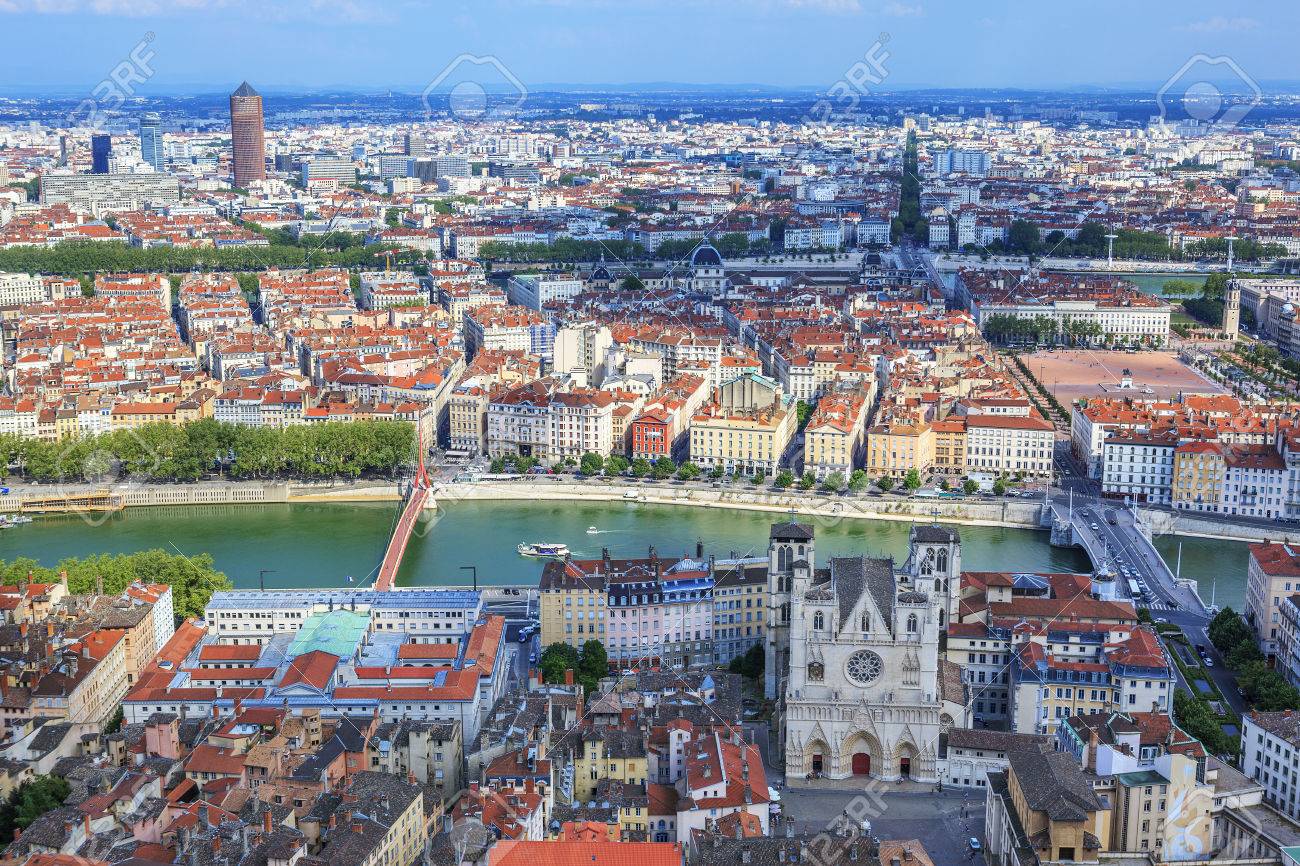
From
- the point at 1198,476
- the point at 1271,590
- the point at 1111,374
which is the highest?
the point at 1111,374

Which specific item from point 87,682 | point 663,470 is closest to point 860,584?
point 87,682

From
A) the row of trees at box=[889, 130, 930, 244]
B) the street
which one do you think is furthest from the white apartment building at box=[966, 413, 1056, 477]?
the row of trees at box=[889, 130, 930, 244]

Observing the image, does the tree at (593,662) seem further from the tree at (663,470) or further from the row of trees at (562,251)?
the row of trees at (562,251)

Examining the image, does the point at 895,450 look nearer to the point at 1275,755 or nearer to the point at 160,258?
the point at 1275,755

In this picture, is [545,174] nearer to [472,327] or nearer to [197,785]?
[472,327]

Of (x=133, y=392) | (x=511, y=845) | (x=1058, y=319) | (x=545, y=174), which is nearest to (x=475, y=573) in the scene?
(x=511, y=845)

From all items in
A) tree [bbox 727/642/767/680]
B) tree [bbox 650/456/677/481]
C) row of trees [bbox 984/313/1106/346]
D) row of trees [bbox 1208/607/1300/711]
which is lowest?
tree [bbox 727/642/767/680]

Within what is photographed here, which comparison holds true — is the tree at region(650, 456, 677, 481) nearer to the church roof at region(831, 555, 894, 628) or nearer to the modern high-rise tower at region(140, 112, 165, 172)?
the church roof at region(831, 555, 894, 628)

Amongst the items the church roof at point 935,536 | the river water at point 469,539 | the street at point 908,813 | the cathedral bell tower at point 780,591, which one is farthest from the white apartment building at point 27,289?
the street at point 908,813
